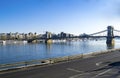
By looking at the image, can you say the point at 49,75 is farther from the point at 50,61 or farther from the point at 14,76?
the point at 50,61

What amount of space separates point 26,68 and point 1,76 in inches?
231

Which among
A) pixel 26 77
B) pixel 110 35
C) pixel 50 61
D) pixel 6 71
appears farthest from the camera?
pixel 110 35

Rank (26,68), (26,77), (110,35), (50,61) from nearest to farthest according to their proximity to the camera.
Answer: (26,77), (26,68), (50,61), (110,35)

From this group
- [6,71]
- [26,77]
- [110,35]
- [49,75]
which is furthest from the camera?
[110,35]

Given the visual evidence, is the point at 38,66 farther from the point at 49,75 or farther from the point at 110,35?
the point at 110,35

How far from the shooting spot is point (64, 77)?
2214 cm

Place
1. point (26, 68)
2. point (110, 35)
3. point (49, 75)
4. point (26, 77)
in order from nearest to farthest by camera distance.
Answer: point (26, 77)
point (49, 75)
point (26, 68)
point (110, 35)

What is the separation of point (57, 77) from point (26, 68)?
6.93 meters

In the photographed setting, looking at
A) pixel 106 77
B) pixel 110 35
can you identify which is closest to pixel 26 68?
pixel 106 77

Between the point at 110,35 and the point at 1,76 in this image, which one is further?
the point at 110,35

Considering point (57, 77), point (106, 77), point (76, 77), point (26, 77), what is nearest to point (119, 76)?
point (106, 77)

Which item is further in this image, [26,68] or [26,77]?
[26,68]

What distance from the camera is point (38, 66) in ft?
96.3

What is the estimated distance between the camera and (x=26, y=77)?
70.7 ft
